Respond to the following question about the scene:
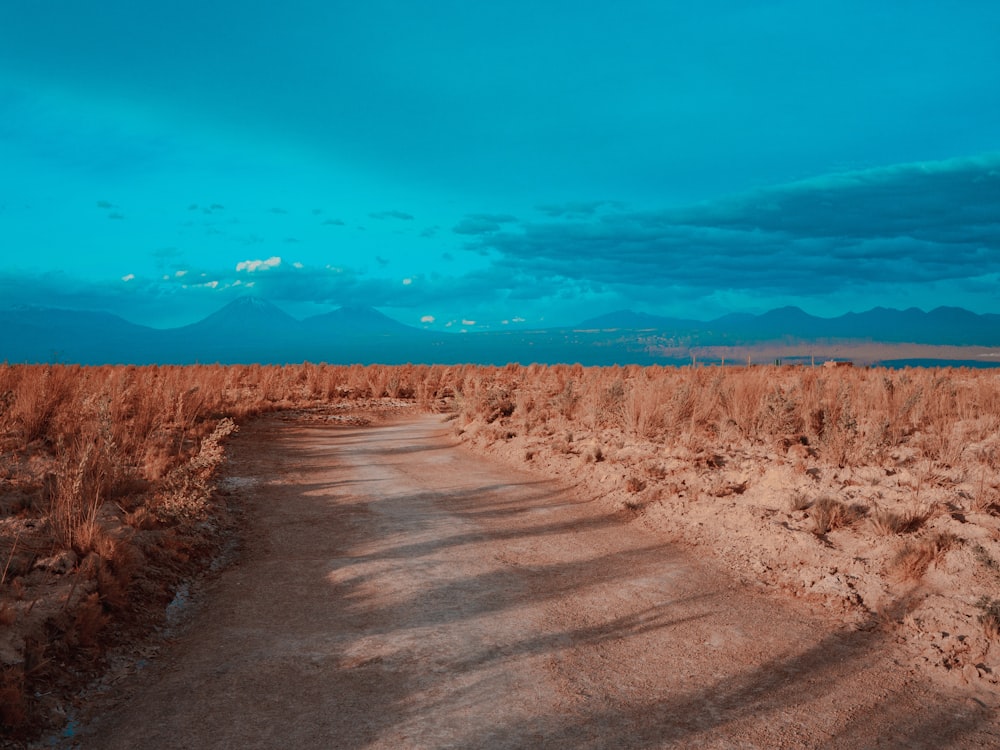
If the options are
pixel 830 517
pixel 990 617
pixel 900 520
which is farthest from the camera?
pixel 830 517

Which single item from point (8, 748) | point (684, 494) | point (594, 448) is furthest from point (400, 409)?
point (8, 748)

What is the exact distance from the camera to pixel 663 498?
30.5ft

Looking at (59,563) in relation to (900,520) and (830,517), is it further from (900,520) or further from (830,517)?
(900,520)

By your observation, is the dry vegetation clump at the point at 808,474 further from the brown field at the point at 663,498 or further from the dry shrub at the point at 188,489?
the dry shrub at the point at 188,489

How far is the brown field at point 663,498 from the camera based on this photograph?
17.0 feet

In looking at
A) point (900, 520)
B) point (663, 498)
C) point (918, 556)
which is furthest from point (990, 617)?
point (663, 498)

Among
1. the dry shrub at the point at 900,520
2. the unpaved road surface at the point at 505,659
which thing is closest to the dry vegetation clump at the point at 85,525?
the unpaved road surface at the point at 505,659

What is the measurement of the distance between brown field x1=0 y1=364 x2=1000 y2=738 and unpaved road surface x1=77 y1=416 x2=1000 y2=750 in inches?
17.8

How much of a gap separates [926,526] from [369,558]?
19.0 feet

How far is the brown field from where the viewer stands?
5.18 m

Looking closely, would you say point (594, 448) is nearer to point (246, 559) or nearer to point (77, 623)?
point (246, 559)

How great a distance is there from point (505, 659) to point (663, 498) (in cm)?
490

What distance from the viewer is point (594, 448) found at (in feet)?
37.9

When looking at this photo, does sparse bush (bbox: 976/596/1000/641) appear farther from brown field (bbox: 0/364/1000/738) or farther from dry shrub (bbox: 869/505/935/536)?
dry shrub (bbox: 869/505/935/536)
